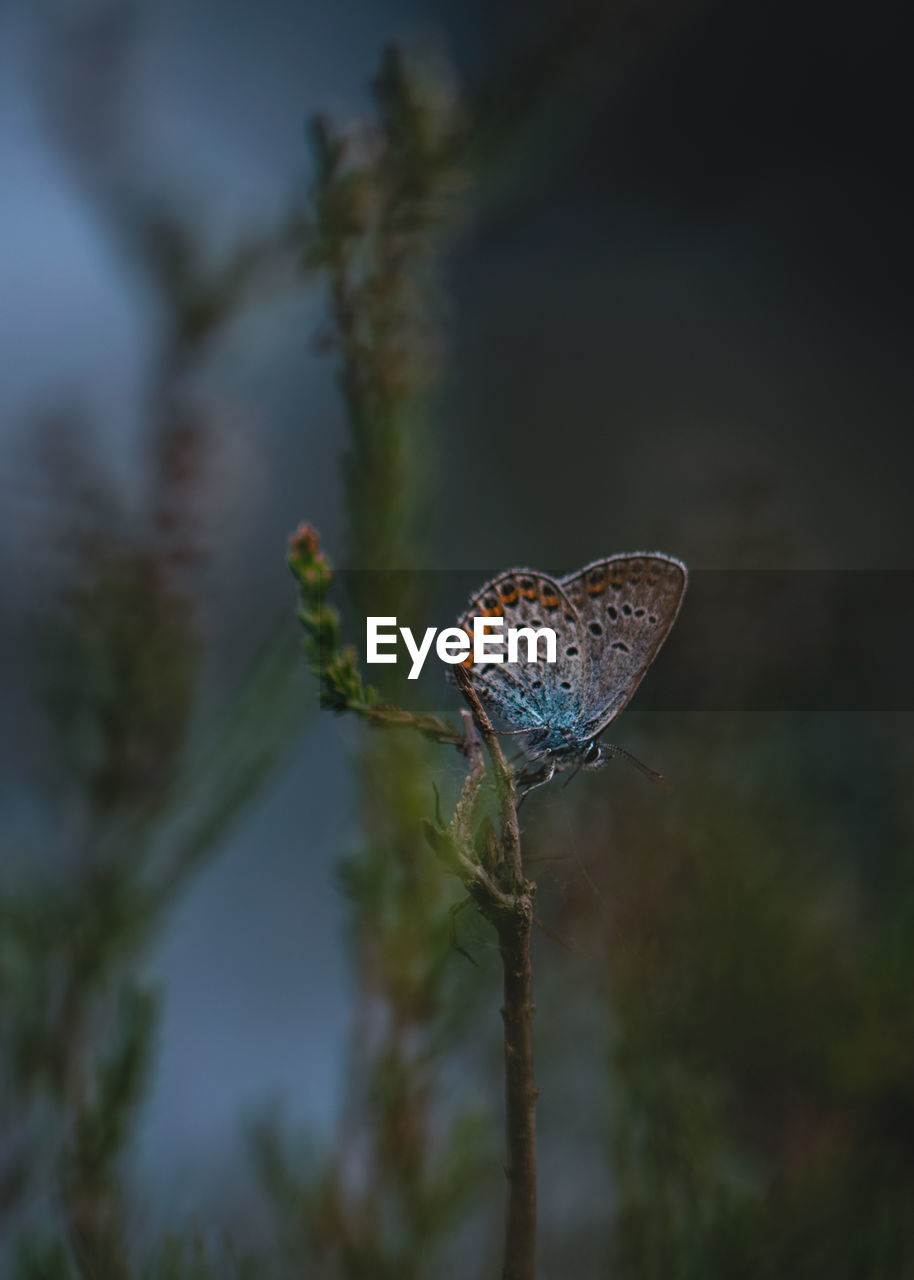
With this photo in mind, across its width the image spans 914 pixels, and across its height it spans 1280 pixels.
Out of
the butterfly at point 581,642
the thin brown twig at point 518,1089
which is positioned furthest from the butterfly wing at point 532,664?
the thin brown twig at point 518,1089

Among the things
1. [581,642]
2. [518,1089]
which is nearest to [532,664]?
[581,642]

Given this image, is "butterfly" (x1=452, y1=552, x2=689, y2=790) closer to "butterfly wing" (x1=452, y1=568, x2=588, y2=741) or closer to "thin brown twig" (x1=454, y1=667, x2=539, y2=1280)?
"butterfly wing" (x1=452, y1=568, x2=588, y2=741)

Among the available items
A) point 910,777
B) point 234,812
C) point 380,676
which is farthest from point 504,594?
point 910,777

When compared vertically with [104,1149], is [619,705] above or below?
above

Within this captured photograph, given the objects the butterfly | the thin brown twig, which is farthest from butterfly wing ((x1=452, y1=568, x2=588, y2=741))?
the thin brown twig

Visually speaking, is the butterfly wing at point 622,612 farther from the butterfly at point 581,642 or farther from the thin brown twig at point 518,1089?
the thin brown twig at point 518,1089

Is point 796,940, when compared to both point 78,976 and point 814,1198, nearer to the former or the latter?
point 814,1198

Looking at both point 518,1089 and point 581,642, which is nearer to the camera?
point 518,1089

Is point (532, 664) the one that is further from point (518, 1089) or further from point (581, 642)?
point (518, 1089)
